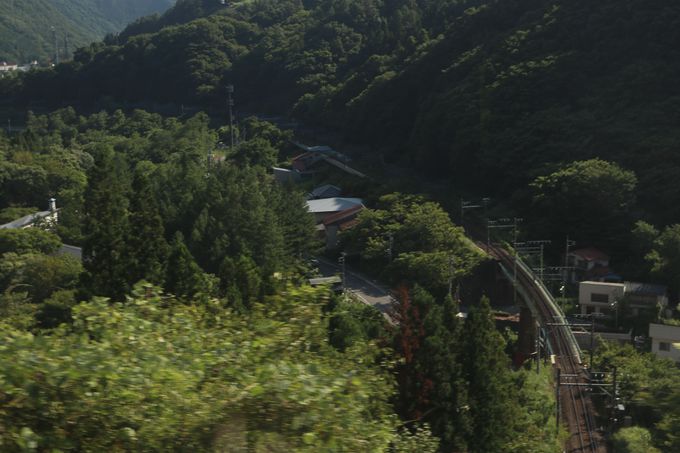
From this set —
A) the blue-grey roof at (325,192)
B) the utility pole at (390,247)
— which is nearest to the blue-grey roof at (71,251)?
the utility pole at (390,247)

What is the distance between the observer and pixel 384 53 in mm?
31422

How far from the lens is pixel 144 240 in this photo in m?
10.2

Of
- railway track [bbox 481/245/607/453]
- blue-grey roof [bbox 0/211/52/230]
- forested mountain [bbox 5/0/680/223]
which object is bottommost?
railway track [bbox 481/245/607/453]

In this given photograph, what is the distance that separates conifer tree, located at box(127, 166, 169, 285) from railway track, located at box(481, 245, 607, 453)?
527 cm

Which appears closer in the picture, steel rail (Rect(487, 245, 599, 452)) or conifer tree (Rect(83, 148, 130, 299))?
conifer tree (Rect(83, 148, 130, 299))

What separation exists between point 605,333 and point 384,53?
19.8 m

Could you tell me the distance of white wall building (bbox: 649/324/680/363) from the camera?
12.2 m

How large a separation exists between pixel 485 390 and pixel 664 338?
19.6 feet

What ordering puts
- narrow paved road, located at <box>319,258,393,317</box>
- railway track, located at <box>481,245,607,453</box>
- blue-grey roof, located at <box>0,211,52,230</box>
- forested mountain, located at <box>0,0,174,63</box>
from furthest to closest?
forested mountain, located at <box>0,0,174,63</box>, blue-grey roof, located at <box>0,211,52,230</box>, narrow paved road, located at <box>319,258,393,317</box>, railway track, located at <box>481,245,607,453</box>

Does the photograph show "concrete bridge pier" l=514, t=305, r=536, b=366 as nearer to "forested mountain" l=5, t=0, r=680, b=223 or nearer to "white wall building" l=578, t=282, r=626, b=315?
"white wall building" l=578, t=282, r=626, b=315

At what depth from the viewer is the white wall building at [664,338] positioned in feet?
40.2

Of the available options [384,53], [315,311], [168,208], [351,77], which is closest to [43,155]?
[168,208]

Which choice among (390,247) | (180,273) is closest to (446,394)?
(180,273)

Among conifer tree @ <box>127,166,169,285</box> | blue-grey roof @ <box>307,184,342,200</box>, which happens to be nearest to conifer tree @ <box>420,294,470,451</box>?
conifer tree @ <box>127,166,169,285</box>
